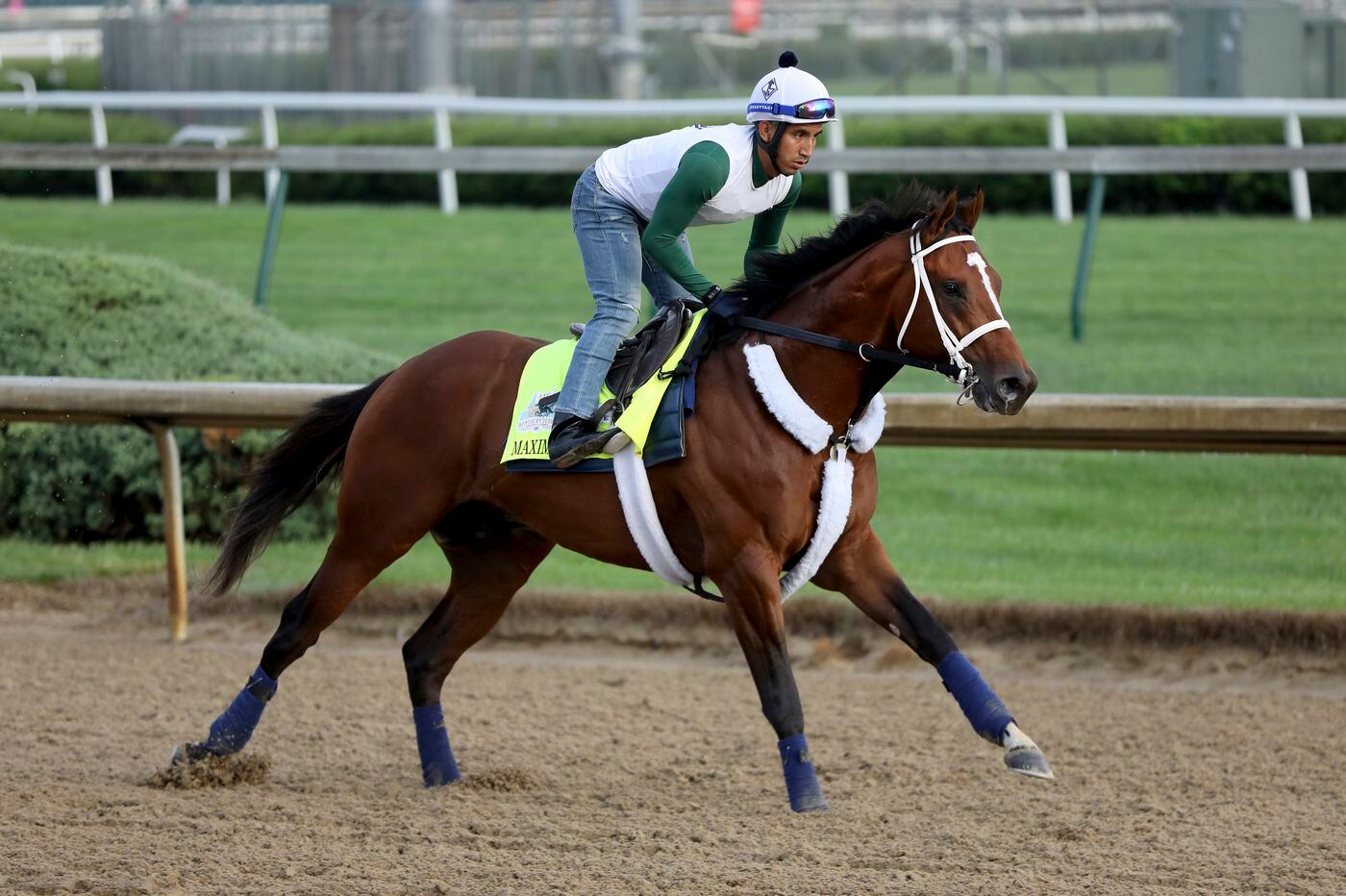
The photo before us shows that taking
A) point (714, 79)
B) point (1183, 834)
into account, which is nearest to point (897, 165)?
point (1183, 834)

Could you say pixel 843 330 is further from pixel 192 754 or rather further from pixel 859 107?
pixel 859 107

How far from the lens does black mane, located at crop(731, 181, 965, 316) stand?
4.57 metres

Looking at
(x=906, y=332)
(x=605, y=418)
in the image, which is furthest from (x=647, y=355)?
→ (x=906, y=332)

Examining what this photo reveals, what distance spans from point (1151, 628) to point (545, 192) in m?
9.20

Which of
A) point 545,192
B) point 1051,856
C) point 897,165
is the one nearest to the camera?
point 1051,856

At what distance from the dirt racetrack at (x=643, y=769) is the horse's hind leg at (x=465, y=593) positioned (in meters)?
0.34

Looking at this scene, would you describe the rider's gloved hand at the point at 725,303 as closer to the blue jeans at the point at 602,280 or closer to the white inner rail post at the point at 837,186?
the blue jeans at the point at 602,280

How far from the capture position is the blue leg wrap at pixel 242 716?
17.1ft

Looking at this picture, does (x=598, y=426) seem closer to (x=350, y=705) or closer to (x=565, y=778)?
A: (x=565, y=778)

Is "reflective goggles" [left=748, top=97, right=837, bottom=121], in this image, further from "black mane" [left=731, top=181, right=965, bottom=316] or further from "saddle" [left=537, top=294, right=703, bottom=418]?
"saddle" [left=537, top=294, right=703, bottom=418]

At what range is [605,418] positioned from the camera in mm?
4691

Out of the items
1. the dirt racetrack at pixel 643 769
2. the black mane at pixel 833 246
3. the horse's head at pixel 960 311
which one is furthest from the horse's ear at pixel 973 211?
the dirt racetrack at pixel 643 769

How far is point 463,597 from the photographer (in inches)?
210

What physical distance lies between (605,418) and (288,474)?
1402 mm
